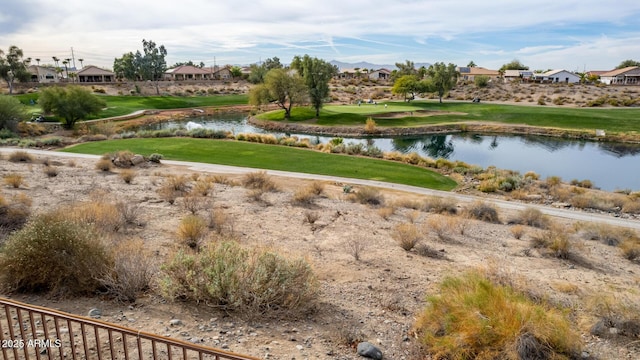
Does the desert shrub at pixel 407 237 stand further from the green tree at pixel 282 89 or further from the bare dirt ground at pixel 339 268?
the green tree at pixel 282 89

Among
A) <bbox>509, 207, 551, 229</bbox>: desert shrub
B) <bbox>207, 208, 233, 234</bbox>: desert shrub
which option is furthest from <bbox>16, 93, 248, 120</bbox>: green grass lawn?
<bbox>509, 207, 551, 229</bbox>: desert shrub

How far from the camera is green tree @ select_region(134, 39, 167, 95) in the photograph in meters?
103

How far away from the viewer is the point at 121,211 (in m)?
13.9

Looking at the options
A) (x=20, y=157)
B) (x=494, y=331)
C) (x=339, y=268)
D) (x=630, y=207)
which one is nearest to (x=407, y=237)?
(x=339, y=268)

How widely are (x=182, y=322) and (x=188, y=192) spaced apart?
485 inches

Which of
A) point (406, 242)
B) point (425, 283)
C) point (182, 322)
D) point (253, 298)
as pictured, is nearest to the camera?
point (182, 322)

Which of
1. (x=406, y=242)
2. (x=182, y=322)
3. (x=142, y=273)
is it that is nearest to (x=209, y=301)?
(x=182, y=322)

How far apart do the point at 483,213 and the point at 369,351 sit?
14.5 meters

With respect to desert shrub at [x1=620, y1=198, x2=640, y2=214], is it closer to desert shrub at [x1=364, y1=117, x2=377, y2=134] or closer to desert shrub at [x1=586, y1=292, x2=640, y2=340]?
desert shrub at [x1=586, y1=292, x2=640, y2=340]

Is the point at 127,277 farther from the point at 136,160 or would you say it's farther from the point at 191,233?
the point at 136,160

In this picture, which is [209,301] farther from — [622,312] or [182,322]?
[622,312]

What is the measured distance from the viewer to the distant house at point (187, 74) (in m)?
134

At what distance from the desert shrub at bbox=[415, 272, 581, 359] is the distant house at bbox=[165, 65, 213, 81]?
137936 mm

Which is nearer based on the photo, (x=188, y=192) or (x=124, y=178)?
(x=188, y=192)
